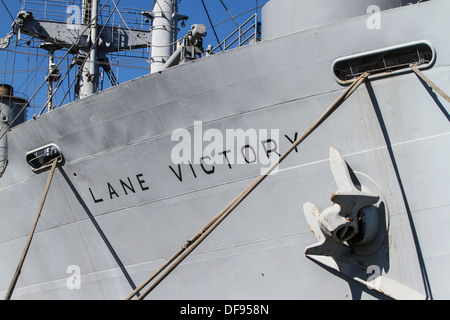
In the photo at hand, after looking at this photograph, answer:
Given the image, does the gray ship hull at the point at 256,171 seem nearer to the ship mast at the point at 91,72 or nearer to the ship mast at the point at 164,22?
the ship mast at the point at 164,22

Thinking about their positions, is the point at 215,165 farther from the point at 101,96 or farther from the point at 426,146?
the point at 426,146

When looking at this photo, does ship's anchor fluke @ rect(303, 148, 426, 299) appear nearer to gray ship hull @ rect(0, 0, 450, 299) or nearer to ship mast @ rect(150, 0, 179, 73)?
A: gray ship hull @ rect(0, 0, 450, 299)

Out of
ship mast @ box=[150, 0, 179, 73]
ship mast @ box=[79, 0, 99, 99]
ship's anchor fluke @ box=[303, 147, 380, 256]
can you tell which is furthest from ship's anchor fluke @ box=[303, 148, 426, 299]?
ship mast @ box=[79, 0, 99, 99]

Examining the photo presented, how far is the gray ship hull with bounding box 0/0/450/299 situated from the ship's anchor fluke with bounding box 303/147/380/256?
0.21 m

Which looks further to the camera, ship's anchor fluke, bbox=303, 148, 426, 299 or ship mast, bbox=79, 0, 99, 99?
ship mast, bbox=79, 0, 99, 99

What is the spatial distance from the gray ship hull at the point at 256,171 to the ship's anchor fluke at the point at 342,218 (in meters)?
0.21

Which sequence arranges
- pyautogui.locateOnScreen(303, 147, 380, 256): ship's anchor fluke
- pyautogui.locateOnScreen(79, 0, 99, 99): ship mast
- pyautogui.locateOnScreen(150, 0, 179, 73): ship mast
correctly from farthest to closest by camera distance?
pyautogui.locateOnScreen(79, 0, 99, 99): ship mast → pyautogui.locateOnScreen(150, 0, 179, 73): ship mast → pyautogui.locateOnScreen(303, 147, 380, 256): ship's anchor fluke

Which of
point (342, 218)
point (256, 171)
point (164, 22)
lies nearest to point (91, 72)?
point (164, 22)

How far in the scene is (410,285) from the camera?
6.52m

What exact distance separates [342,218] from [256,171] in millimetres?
1351

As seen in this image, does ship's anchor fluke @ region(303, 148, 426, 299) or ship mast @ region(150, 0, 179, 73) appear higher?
ship mast @ region(150, 0, 179, 73)

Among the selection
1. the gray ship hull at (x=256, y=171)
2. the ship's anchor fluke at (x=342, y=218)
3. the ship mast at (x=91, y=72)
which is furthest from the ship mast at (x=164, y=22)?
the ship's anchor fluke at (x=342, y=218)

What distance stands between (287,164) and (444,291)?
230 centimetres

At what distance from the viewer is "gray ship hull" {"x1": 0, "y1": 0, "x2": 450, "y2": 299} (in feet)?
21.5
